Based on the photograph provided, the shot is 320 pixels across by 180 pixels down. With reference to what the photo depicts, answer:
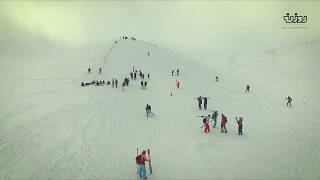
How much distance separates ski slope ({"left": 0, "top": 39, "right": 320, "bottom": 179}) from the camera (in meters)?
21.1

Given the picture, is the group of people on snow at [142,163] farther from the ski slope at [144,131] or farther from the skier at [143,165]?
the ski slope at [144,131]

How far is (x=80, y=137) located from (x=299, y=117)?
23.5 metres

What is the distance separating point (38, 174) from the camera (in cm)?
2052

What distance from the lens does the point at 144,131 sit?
92.7 feet

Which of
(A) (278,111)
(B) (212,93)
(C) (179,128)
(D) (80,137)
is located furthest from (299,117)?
(D) (80,137)

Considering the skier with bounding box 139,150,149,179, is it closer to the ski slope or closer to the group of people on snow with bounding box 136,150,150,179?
the group of people on snow with bounding box 136,150,150,179

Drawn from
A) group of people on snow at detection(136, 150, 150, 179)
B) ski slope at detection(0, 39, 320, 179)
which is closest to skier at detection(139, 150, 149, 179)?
group of people on snow at detection(136, 150, 150, 179)

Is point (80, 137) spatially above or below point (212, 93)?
below

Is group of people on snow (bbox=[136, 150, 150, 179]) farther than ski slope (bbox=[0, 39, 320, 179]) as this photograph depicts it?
No

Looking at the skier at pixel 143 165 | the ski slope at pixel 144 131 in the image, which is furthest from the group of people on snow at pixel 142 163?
the ski slope at pixel 144 131

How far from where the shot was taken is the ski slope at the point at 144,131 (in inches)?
830

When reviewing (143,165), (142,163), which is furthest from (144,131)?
(142,163)

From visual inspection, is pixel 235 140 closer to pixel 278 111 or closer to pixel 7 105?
pixel 278 111

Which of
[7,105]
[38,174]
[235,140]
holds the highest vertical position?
[7,105]
